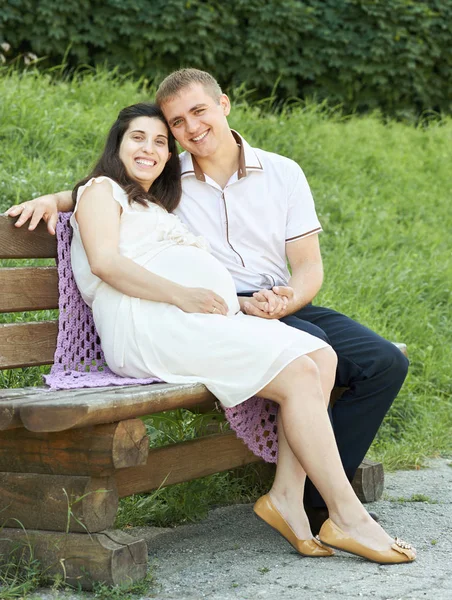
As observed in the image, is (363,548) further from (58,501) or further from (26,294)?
(26,294)

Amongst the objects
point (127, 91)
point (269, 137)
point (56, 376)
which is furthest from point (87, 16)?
point (56, 376)

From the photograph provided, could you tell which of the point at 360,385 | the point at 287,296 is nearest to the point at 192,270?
the point at 287,296

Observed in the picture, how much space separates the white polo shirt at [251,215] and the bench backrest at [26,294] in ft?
1.97

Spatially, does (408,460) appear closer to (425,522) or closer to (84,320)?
(425,522)

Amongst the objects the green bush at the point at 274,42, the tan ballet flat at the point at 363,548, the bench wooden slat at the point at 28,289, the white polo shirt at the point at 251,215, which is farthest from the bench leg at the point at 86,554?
the green bush at the point at 274,42

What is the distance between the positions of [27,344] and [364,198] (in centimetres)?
460

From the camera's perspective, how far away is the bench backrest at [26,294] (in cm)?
338

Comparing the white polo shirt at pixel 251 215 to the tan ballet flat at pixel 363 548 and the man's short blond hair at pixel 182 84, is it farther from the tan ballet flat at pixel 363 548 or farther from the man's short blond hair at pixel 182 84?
the tan ballet flat at pixel 363 548

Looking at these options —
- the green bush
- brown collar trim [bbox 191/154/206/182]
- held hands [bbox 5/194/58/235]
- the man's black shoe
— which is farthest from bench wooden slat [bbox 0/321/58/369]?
the green bush

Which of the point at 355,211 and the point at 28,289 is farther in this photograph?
the point at 355,211

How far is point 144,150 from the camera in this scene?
3.63 meters

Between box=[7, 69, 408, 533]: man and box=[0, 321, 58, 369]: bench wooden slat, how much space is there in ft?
1.50

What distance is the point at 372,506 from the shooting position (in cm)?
394

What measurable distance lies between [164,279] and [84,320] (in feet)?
1.45
